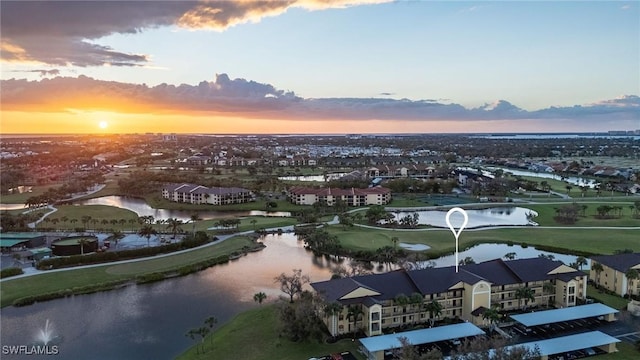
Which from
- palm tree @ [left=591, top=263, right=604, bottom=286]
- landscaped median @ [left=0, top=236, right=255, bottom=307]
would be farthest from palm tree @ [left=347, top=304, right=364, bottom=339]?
palm tree @ [left=591, top=263, right=604, bottom=286]

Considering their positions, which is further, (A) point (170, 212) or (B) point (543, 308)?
(A) point (170, 212)

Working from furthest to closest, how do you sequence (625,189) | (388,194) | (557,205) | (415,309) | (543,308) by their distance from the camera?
(625,189) → (388,194) → (557,205) → (543,308) → (415,309)

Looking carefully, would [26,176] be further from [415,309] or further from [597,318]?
[597,318]

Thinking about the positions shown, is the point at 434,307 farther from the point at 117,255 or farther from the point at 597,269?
the point at 117,255

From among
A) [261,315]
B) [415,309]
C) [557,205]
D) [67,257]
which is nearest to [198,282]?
[261,315]

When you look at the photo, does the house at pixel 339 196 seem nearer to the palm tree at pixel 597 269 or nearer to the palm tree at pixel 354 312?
the palm tree at pixel 597 269

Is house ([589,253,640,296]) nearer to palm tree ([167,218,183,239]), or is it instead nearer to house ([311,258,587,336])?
house ([311,258,587,336])

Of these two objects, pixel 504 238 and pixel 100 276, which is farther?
pixel 504 238

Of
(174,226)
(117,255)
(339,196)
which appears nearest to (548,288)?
(117,255)
